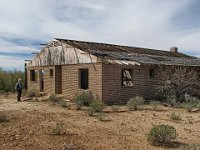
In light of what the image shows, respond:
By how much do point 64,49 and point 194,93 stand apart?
9476mm

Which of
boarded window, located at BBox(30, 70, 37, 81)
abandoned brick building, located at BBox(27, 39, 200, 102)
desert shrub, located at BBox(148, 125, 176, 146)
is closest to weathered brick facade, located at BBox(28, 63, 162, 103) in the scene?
abandoned brick building, located at BBox(27, 39, 200, 102)

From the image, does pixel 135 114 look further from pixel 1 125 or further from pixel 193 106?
pixel 1 125

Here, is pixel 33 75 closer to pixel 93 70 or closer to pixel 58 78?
pixel 58 78

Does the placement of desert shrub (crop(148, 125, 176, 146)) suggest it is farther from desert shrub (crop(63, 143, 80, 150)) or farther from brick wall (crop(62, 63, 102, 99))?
brick wall (crop(62, 63, 102, 99))

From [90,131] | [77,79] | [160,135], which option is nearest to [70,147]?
[90,131]

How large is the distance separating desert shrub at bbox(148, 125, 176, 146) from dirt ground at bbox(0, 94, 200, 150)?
25cm

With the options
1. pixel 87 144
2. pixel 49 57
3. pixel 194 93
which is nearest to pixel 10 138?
pixel 87 144

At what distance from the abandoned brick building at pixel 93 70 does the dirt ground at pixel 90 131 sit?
4.25m

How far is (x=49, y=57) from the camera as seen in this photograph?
23.0 metres

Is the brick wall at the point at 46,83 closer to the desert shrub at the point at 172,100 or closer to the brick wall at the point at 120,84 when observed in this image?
the brick wall at the point at 120,84

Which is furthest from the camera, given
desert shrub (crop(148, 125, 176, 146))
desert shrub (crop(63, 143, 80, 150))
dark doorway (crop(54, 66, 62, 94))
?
dark doorway (crop(54, 66, 62, 94))

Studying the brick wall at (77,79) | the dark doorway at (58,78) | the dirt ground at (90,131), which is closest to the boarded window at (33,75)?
the dark doorway at (58,78)

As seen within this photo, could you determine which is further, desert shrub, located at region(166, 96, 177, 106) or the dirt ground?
desert shrub, located at region(166, 96, 177, 106)

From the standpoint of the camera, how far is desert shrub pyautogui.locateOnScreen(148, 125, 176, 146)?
8391 mm
